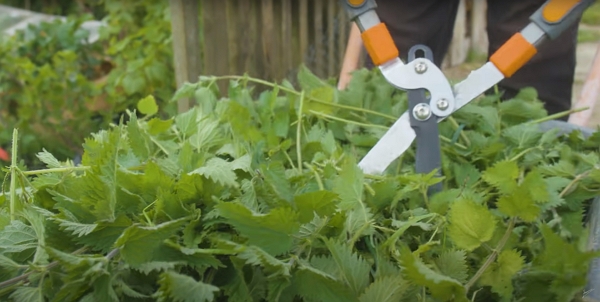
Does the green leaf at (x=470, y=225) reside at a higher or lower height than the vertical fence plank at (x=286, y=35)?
lower

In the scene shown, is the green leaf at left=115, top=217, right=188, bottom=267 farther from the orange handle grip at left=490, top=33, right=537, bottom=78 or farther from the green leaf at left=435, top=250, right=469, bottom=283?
the orange handle grip at left=490, top=33, right=537, bottom=78

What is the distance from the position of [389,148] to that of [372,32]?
136 mm

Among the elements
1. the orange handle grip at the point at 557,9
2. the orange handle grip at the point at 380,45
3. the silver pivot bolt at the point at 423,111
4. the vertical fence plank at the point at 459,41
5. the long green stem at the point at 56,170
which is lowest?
the vertical fence plank at the point at 459,41

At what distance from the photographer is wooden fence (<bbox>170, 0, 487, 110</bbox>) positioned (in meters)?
1.55

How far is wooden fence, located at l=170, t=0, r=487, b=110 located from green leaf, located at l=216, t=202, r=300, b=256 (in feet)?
3.44

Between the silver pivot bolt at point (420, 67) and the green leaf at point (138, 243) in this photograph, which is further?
the silver pivot bolt at point (420, 67)

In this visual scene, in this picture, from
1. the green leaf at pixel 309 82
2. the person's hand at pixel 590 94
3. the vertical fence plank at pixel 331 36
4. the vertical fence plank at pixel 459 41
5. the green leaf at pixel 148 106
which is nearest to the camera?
the green leaf at pixel 148 106

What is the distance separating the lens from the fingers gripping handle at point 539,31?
71 cm

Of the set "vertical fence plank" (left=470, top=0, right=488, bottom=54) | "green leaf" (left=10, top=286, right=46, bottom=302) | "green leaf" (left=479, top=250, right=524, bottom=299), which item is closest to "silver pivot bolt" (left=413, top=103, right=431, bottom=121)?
"green leaf" (left=479, top=250, right=524, bottom=299)

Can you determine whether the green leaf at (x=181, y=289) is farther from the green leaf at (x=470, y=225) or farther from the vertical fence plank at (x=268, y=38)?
the vertical fence plank at (x=268, y=38)

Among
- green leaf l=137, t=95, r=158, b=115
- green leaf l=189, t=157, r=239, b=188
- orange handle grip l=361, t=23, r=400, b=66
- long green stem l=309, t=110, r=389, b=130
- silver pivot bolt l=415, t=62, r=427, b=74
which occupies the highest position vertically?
orange handle grip l=361, t=23, r=400, b=66

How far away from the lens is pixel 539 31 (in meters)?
0.72

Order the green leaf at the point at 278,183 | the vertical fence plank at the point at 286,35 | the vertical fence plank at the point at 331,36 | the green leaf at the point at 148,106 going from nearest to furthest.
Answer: the green leaf at the point at 278,183, the green leaf at the point at 148,106, the vertical fence plank at the point at 286,35, the vertical fence plank at the point at 331,36

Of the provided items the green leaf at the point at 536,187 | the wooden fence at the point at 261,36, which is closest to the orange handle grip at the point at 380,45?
the green leaf at the point at 536,187
